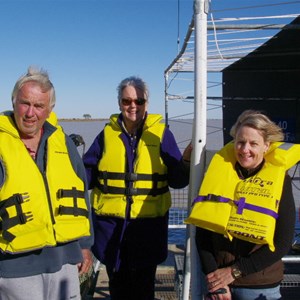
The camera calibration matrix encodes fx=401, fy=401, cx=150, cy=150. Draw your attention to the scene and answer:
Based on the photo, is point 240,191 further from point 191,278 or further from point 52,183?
point 52,183

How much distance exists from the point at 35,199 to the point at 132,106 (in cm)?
85

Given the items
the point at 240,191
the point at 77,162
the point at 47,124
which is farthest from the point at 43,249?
the point at 240,191

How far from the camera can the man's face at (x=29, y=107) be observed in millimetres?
1876

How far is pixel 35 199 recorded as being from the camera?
186cm

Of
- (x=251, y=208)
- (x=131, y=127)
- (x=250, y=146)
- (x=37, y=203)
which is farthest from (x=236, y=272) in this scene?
(x=131, y=127)

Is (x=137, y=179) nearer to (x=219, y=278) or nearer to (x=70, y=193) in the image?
(x=70, y=193)

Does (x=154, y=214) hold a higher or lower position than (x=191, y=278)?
higher

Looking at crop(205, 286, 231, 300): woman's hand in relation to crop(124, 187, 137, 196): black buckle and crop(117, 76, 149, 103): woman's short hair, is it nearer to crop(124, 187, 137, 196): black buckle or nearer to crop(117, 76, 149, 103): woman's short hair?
crop(124, 187, 137, 196): black buckle

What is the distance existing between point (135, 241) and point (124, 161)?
19.2 inches

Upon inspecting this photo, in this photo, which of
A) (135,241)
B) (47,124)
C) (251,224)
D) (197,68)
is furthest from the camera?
(135,241)

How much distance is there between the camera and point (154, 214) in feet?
8.00

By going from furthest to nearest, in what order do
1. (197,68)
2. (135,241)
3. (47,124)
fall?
(135,241) < (197,68) < (47,124)

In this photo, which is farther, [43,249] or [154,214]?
[154,214]

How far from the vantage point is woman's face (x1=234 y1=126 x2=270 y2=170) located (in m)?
1.87
